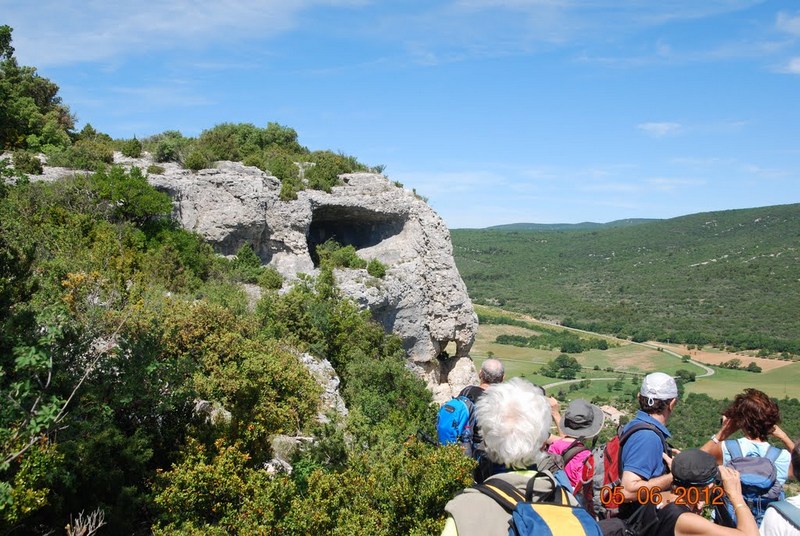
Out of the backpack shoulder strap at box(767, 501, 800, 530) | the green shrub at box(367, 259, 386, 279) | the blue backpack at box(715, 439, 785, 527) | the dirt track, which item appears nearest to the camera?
the backpack shoulder strap at box(767, 501, 800, 530)

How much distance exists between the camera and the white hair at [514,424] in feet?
10.9

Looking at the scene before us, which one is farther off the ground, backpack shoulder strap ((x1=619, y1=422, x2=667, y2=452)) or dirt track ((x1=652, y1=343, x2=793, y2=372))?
backpack shoulder strap ((x1=619, y1=422, x2=667, y2=452))

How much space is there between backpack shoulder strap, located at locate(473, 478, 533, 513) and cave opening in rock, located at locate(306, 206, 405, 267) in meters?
23.0

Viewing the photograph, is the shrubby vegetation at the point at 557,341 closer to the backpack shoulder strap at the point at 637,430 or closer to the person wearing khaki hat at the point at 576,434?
the person wearing khaki hat at the point at 576,434

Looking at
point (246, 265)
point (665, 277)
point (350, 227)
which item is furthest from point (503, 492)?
point (665, 277)

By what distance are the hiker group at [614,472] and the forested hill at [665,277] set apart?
77013 millimetres

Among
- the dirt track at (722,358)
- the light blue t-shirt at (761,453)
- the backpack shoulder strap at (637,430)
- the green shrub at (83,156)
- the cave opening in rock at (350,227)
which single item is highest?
the green shrub at (83,156)

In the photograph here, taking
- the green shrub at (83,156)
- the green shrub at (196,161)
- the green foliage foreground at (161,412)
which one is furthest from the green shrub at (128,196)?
the green shrub at (196,161)

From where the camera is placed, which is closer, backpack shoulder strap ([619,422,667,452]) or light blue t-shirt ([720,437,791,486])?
backpack shoulder strap ([619,422,667,452])

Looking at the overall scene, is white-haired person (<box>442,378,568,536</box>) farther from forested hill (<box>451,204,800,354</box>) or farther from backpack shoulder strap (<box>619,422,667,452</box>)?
forested hill (<box>451,204,800,354</box>)

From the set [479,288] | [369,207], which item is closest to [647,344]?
[479,288]

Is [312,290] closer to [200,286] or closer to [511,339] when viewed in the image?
[200,286]

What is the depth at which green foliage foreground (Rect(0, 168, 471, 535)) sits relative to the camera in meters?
6.49

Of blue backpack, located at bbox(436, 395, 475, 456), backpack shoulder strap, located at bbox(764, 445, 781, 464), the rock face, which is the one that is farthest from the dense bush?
backpack shoulder strap, located at bbox(764, 445, 781, 464)
